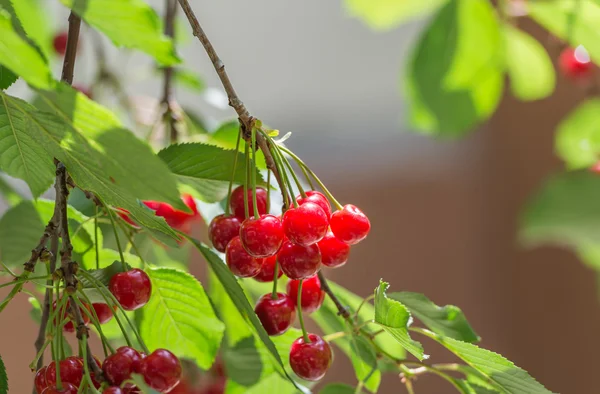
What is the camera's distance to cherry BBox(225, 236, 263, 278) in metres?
0.39

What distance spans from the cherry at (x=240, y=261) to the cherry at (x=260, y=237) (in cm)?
2

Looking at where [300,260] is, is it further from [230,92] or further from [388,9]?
[388,9]

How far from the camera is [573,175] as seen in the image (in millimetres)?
314

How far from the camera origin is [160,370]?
362mm

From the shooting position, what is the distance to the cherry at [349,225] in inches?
15.4

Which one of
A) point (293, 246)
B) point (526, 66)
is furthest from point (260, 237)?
point (526, 66)

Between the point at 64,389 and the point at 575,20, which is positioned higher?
the point at 575,20

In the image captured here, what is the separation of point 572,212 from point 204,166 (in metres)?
0.20

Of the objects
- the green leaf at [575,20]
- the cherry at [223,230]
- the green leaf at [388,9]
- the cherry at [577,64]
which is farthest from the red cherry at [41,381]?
the cherry at [577,64]

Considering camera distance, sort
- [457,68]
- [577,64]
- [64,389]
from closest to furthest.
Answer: [64,389] < [457,68] < [577,64]

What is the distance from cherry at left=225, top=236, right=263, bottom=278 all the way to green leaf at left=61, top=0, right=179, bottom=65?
11 cm

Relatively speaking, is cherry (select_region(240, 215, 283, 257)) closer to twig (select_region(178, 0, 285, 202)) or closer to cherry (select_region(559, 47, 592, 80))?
twig (select_region(178, 0, 285, 202))

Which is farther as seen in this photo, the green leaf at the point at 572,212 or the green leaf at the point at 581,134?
the green leaf at the point at 581,134

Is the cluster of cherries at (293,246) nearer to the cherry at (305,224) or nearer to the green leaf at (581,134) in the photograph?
the cherry at (305,224)
